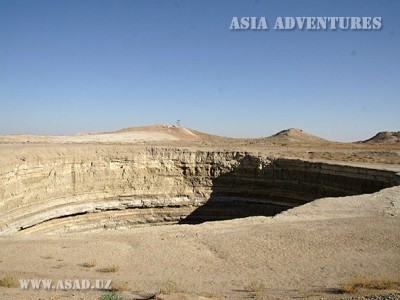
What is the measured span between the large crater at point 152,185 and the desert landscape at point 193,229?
0.07m

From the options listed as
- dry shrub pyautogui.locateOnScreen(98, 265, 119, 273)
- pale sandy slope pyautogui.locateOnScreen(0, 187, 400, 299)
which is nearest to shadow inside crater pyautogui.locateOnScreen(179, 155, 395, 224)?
Result: pale sandy slope pyautogui.locateOnScreen(0, 187, 400, 299)

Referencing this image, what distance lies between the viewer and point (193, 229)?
11.5 m

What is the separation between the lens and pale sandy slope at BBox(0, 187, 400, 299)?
7897mm

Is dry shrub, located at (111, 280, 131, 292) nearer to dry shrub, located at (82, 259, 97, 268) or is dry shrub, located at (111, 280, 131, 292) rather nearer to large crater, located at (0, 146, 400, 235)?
dry shrub, located at (82, 259, 97, 268)

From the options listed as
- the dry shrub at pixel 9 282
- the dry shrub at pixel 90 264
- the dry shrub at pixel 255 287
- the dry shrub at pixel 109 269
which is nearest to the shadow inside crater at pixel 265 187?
the dry shrub at pixel 255 287

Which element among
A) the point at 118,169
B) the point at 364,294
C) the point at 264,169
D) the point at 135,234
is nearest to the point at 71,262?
the point at 135,234

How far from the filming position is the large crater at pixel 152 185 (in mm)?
21156

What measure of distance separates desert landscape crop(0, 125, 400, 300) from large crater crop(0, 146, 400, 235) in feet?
0.24

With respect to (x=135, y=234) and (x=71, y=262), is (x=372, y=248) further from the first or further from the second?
(x=71, y=262)

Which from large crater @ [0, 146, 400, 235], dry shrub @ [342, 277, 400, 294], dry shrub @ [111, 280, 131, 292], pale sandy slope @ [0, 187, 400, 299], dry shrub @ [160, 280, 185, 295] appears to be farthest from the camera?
large crater @ [0, 146, 400, 235]

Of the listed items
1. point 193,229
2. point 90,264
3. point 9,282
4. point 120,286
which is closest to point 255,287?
point 120,286

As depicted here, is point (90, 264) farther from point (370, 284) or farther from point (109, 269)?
point (370, 284)

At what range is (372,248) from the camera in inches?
386

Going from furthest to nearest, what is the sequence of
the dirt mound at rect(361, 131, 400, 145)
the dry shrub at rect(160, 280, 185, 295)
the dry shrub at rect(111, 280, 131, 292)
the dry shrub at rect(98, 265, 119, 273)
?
the dirt mound at rect(361, 131, 400, 145) → the dry shrub at rect(98, 265, 119, 273) → the dry shrub at rect(111, 280, 131, 292) → the dry shrub at rect(160, 280, 185, 295)
